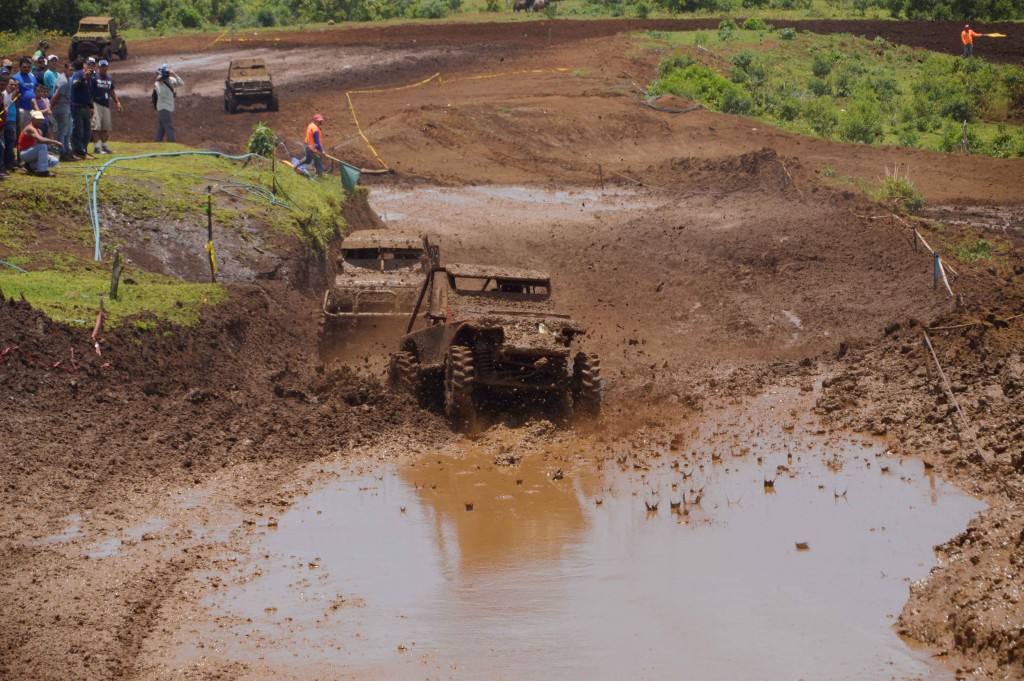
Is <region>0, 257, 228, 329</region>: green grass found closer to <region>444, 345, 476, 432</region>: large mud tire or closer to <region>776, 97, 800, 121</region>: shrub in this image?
<region>444, 345, 476, 432</region>: large mud tire

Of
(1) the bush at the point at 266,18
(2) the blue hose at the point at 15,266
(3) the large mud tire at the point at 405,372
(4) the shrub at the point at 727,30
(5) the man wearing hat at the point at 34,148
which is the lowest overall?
(3) the large mud tire at the point at 405,372

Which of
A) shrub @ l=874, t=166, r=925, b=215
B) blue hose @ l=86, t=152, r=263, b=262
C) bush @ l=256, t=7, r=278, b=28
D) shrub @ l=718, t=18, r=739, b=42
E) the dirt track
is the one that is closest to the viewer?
the dirt track

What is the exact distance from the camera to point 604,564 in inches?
527

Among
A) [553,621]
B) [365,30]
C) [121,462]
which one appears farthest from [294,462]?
[365,30]

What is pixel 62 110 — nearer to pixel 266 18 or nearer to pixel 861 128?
pixel 861 128

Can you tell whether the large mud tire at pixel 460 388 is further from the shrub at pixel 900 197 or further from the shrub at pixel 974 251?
the shrub at pixel 900 197

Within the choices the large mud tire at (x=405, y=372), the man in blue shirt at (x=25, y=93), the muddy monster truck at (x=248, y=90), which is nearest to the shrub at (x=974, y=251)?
the large mud tire at (x=405, y=372)

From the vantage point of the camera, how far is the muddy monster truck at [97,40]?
47844 mm

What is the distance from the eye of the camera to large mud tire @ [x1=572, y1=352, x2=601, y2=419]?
17703 mm

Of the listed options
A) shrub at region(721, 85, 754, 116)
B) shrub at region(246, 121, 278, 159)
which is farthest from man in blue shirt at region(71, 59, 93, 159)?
shrub at region(721, 85, 754, 116)

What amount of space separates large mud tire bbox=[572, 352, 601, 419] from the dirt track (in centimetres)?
41

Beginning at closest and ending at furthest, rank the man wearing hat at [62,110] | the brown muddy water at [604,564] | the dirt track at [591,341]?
the brown muddy water at [604,564], the dirt track at [591,341], the man wearing hat at [62,110]

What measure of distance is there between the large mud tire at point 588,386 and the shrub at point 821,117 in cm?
2512

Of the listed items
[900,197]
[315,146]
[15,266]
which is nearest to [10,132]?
[15,266]
